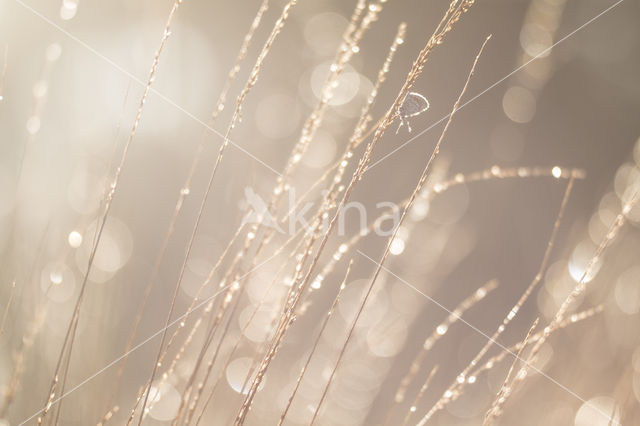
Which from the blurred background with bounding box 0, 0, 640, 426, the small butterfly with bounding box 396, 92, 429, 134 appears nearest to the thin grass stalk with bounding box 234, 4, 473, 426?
the small butterfly with bounding box 396, 92, 429, 134

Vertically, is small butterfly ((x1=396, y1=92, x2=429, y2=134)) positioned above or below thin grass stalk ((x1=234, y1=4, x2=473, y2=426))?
above

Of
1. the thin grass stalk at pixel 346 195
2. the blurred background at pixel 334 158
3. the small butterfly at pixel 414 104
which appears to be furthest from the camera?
the blurred background at pixel 334 158

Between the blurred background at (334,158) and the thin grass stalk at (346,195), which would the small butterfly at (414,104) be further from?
the blurred background at (334,158)

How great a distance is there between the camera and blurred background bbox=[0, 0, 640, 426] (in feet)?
6.14

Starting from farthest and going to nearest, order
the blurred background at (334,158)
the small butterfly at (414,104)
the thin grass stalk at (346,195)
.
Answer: the blurred background at (334,158)
the small butterfly at (414,104)
the thin grass stalk at (346,195)

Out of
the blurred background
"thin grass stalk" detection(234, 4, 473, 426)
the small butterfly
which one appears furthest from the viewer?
the blurred background

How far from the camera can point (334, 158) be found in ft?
6.16

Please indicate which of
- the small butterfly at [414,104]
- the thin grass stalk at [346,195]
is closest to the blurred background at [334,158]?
the small butterfly at [414,104]

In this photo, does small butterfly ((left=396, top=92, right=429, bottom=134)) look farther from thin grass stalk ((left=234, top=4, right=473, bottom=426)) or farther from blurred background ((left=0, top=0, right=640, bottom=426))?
blurred background ((left=0, top=0, right=640, bottom=426))

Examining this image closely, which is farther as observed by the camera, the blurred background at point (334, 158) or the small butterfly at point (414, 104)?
the blurred background at point (334, 158)

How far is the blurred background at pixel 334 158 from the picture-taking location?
1.87 meters

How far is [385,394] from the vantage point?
1956 millimetres

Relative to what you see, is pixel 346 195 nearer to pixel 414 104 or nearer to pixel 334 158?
pixel 414 104

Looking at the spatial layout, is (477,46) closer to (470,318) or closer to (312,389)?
(470,318)
